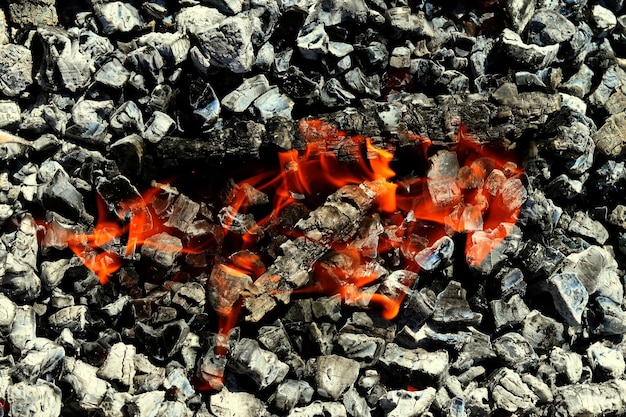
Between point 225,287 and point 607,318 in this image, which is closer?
point 225,287

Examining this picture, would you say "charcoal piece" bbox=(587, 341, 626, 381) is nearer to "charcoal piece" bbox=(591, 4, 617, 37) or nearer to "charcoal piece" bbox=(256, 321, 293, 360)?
"charcoal piece" bbox=(256, 321, 293, 360)

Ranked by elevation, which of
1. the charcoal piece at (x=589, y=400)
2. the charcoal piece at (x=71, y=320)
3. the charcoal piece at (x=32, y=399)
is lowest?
the charcoal piece at (x=589, y=400)

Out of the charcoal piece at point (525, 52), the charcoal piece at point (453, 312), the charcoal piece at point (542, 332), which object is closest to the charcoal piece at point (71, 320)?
the charcoal piece at point (453, 312)

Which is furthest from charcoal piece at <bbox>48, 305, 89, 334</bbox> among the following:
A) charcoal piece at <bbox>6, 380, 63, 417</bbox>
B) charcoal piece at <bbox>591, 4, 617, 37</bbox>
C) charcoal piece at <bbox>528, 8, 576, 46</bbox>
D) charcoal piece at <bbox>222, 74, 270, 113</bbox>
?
charcoal piece at <bbox>591, 4, 617, 37</bbox>

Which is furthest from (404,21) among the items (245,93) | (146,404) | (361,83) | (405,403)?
(146,404)

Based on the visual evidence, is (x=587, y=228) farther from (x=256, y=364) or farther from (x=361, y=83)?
(x=256, y=364)

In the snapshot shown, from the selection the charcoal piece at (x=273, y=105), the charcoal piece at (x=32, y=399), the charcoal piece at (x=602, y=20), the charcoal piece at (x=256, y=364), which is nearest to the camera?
the charcoal piece at (x=32, y=399)

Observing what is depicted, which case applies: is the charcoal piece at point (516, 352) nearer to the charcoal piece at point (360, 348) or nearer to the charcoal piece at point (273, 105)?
the charcoal piece at point (360, 348)
